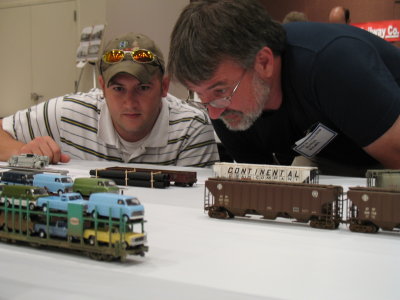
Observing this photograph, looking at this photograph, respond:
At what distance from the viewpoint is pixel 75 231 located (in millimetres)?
1312

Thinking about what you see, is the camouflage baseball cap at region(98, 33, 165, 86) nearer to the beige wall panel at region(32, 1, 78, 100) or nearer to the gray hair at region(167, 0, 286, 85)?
the gray hair at region(167, 0, 286, 85)

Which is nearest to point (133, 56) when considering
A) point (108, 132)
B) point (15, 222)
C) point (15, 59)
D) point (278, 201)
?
point (108, 132)

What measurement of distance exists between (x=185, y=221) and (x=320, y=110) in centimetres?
124

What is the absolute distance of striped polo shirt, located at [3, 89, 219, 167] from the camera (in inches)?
143

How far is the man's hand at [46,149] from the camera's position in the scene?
11.0 ft

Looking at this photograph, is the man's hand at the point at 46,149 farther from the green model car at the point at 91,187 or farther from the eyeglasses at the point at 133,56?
the green model car at the point at 91,187

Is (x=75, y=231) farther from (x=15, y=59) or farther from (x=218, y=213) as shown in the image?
(x=15, y=59)

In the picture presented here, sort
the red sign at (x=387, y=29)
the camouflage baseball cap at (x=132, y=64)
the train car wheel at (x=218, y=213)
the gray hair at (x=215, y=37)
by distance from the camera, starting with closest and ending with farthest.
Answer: the train car wheel at (x=218, y=213) → the gray hair at (x=215, y=37) → the camouflage baseball cap at (x=132, y=64) → the red sign at (x=387, y=29)

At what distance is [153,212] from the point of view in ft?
6.26

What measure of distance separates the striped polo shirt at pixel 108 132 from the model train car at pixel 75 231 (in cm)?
218

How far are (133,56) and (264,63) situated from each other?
35.2 inches

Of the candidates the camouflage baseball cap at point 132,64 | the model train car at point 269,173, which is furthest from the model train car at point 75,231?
the camouflage baseball cap at point 132,64

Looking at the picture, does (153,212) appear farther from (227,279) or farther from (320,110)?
(320,110)

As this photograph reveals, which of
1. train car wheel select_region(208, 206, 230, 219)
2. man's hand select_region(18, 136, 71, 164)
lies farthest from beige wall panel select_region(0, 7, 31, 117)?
train car wheel select_region(208, 206, 230, 219)
